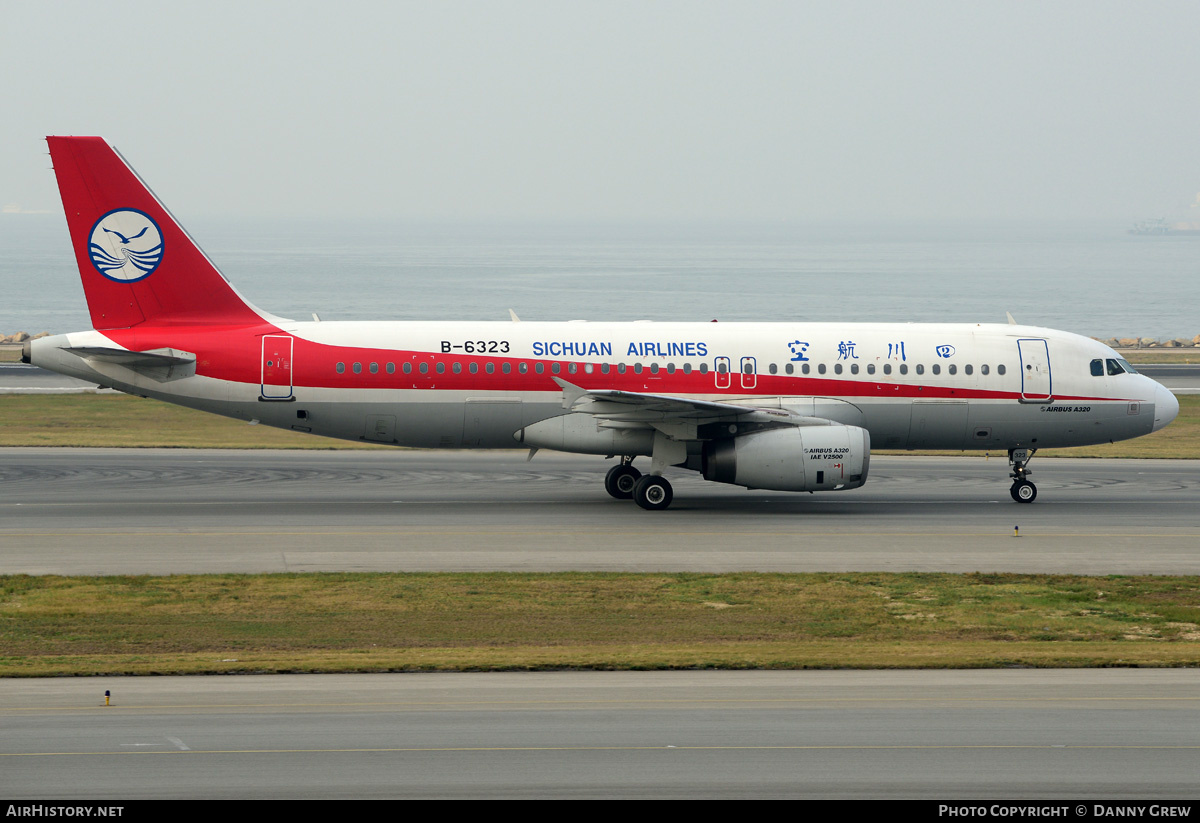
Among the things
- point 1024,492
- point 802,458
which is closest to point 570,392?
point 802,458

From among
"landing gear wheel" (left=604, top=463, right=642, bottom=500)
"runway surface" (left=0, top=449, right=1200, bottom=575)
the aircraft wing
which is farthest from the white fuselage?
"landing gear wheel" (left=604, top=463, right=642, bottom=500)

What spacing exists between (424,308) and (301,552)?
446 ft

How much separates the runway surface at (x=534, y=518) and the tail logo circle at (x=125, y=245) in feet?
18.6

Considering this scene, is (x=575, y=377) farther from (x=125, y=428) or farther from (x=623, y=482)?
(x=125, y=428)

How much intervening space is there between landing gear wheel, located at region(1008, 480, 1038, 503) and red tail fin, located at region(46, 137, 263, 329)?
20120mm

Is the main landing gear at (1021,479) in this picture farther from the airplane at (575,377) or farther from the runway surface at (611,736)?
the runway surface at (611,736)

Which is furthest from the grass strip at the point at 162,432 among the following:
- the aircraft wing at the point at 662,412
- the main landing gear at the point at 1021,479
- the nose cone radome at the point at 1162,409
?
the aircraft wing at the point at 662,412

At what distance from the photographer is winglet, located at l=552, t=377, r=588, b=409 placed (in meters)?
28.7

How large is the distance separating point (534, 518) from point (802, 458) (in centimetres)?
642

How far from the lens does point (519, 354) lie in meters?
31.0

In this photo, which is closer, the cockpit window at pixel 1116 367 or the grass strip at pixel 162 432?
the cockpit window at pixel 1116 367

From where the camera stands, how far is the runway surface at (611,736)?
12195mm

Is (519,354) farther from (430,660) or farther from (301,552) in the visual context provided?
(430,660)

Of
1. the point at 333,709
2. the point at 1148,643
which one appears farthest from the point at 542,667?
the point at 1148,643
